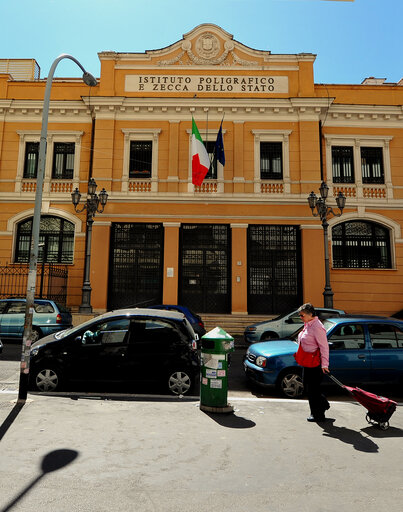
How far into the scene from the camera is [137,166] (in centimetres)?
1866

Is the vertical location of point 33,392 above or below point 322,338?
below

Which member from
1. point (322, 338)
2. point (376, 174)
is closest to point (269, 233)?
point (376, 174)

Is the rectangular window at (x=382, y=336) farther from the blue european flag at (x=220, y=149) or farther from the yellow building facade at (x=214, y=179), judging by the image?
the blue european flag at (x=220, y=149)

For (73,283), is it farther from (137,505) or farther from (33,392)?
(137,505)

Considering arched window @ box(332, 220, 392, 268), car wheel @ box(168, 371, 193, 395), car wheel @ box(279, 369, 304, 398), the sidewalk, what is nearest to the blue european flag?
arched window @ box(332, 220, 392, 268)

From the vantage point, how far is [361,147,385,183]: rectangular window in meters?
18.8

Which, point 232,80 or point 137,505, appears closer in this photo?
point 137,505

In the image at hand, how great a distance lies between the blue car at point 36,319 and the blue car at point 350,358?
7593 millimetres

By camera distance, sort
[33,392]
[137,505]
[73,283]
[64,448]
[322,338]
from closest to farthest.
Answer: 1. [137,505]
2. [64,448]
3. [322,338]
4. [33,392]
5. [73,283]

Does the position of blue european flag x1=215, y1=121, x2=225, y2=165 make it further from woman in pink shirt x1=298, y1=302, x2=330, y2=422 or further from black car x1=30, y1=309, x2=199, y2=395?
woman in pink shirt x1=298, y1=302, x2=330, y2=422

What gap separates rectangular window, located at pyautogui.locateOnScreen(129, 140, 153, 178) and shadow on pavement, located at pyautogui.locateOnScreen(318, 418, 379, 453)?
1529 cm

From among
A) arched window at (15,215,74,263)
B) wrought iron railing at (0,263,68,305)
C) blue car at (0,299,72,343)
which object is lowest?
blue car at (0,299,72,343)

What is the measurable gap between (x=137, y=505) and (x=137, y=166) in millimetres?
16967

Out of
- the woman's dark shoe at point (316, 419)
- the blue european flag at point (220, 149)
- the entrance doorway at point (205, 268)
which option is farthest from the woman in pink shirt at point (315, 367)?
the blue european flag at point (220, 149)
